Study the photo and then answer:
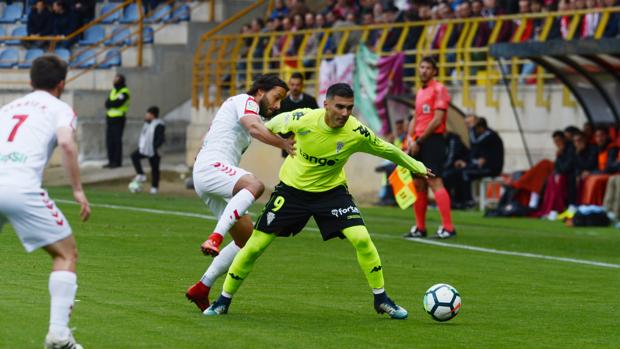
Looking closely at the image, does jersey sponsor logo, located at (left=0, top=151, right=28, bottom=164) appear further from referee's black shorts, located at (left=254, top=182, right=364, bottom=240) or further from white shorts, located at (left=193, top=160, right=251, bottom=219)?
white shorts, located at (left=193, top=160, right=251, bottom=219)

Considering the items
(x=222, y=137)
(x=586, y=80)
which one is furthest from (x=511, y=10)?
(x=222, y=137)

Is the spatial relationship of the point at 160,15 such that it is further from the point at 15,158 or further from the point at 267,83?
the point at 15,158

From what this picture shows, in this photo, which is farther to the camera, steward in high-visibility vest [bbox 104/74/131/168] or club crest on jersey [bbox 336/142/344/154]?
steward in high-visibility vest [bbox 104/74/131/168]

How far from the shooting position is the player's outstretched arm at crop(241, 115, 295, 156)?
35.2 feet

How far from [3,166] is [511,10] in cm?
2099

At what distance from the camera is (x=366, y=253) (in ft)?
34.1

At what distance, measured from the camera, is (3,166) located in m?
8.18

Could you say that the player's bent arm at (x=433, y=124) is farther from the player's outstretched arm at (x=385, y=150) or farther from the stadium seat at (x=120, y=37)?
the stadium seat at (x=120, y=37)

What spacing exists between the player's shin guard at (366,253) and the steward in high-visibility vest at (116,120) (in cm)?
2329

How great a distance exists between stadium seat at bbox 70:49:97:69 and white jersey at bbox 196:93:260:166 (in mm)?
25449

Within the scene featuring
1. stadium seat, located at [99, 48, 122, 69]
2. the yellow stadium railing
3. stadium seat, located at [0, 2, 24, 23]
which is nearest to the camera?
the yellow stadium railing

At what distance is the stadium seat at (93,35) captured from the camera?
37938mm

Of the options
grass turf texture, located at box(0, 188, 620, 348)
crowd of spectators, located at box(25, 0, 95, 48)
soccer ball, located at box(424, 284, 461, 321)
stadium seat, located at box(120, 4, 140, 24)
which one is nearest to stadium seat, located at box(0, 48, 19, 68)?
crowd of spectators, located at box(25, 0, 95, 48)

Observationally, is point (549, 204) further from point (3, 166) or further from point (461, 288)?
point (3, 166)
